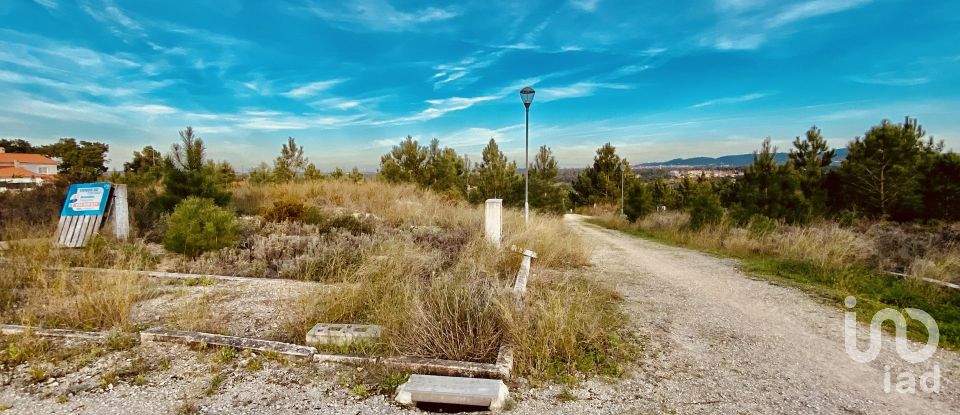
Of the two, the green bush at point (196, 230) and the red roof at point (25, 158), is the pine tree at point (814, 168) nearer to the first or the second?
the green bush at point (196, 230)

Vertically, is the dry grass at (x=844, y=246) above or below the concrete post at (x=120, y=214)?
below

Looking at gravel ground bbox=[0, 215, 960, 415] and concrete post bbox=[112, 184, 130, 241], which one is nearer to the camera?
gravel ground bbox=[0, 215, 960, 415]

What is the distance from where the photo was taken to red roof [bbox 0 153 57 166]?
149 feet

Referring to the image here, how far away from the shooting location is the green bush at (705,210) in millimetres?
13484

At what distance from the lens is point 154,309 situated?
4.80 meters

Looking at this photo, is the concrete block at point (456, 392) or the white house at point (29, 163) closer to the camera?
the concrete block at point (456, 392)

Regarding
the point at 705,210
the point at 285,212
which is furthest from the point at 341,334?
the point at 705,210

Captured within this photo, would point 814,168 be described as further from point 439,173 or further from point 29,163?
point 29,163

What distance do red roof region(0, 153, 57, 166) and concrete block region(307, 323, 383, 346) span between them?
63.7m

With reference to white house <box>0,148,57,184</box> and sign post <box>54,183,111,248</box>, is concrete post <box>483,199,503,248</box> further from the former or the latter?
white house <box>0,148,57,184</box>

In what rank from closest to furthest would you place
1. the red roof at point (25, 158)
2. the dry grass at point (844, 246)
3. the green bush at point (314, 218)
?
1. the dry grass at point (844, 246)
2. the green bush at point (314, 218)
3. the red roof at point (25, 158)

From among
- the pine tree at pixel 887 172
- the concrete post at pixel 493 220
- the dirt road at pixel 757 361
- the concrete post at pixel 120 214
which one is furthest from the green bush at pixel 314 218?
the pine tree at pixel 887 172

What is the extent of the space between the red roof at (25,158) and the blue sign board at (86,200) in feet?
180

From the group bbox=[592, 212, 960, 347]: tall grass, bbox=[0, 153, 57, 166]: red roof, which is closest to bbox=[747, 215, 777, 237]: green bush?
bbox=[592, 212, 960, 347]: tall grass
